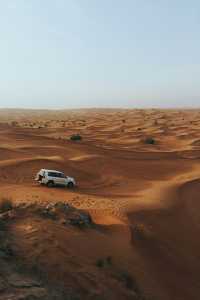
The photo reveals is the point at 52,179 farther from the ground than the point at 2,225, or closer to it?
closer to it

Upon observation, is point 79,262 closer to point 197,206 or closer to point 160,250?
point 160,250

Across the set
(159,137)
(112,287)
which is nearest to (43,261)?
(112,287)

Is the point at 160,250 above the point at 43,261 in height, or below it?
below

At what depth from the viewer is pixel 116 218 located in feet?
45.2

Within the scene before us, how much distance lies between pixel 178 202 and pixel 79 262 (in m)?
9.56

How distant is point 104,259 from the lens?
9711 mm

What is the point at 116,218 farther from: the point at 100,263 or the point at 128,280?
the point at 128,280

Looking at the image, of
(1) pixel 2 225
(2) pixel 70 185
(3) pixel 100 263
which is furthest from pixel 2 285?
(2) pixel 70 185

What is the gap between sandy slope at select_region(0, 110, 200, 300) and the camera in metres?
9.16

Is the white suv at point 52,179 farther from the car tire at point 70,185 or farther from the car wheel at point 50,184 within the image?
the car tire at point 70,185

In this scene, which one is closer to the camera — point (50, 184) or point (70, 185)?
point (50, 184)

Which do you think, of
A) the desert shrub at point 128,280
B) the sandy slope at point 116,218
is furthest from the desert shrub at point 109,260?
the desert shrub at point 128,280

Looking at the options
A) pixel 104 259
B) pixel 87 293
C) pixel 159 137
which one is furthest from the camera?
pixel 159 137

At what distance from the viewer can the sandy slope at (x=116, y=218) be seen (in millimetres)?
9156
